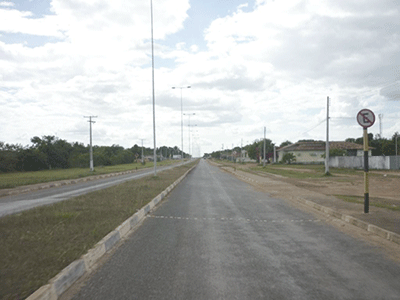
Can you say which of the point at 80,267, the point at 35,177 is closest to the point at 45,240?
the point at 80,267

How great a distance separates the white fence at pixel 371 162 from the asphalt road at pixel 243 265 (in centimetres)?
3934

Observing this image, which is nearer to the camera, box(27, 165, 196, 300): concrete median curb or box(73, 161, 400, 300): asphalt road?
box(27, 165, 196, 300): concrete median curb

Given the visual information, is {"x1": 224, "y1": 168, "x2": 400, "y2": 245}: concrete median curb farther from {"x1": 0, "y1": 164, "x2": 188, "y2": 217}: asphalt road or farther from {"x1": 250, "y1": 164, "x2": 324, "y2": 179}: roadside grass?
{"x1": 250, "y1": 164, "x2": 324, "y2": 179}: roadside grass

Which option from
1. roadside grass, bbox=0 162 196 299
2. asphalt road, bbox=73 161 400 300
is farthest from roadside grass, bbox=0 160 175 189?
asphalt road, bbox=73 161 400 300

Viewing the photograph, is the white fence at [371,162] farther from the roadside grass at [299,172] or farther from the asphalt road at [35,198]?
the asphalt road at [35,198]

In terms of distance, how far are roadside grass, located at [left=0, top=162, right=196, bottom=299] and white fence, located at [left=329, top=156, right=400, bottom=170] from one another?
40612 mm

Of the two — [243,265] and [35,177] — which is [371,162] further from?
[243,265]

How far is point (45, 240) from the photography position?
21.6 ft

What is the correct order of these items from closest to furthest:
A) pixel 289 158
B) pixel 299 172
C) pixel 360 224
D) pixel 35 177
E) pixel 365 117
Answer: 1. pixel 360 224
2. pixel 365 117
3. pixel 35 177
4. pixel 299 172
5. pixel 289 158

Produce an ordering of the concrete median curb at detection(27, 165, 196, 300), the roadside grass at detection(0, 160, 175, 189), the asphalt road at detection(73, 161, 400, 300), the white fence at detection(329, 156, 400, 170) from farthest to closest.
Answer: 1. the white fence at detection(329, 156, 400, 170)
2. the roadside grass at detection(0, 160, 175, 189)
3. the asphalt road at detection(73, 161, 400, 300)
4. the concrete median curb at detection(27, 165, 196, 300)

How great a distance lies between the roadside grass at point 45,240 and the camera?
4501 mm

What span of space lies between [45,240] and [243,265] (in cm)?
370

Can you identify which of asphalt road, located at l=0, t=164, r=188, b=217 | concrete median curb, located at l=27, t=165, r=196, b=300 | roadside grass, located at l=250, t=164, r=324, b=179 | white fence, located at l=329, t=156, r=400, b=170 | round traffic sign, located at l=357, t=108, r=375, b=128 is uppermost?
round traffic sign, located at l=357, t=108, r=375, b=128

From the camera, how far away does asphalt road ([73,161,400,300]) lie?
4465 mm
